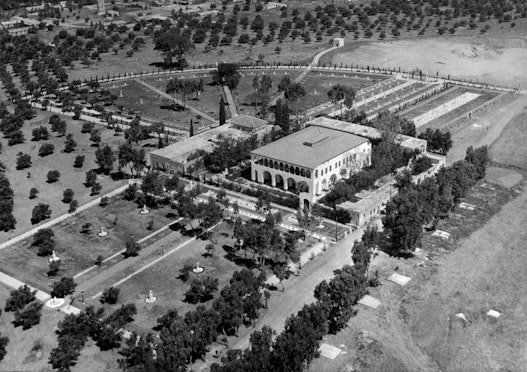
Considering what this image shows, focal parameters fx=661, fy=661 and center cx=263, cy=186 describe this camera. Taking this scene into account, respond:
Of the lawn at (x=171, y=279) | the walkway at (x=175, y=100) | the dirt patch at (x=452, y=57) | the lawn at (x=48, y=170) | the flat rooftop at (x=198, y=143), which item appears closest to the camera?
the lawn at (x=171, y=279)

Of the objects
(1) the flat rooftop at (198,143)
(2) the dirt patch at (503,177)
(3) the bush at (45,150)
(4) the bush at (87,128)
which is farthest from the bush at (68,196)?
(2) the dirt patch at (503,177)

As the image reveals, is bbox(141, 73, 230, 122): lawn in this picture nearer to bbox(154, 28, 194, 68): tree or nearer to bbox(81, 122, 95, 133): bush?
bbox(154, 28, 194, 68): tree

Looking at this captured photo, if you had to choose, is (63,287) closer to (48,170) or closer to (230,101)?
(48,170)

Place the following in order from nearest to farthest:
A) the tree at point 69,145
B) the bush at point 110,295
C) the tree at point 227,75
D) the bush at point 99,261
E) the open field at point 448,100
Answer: the bush at point 110,295 → the bush at point 99,261 → the tree at point 69,145 → the open field at point 448,100 → the tree at point 227,75

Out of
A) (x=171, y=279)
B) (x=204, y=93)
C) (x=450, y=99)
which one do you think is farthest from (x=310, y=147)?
(x=204, y=93)

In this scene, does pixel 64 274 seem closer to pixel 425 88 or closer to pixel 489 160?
pixel 489 160

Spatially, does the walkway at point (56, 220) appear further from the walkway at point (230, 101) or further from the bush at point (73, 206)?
the walkway at point (230, 101)
